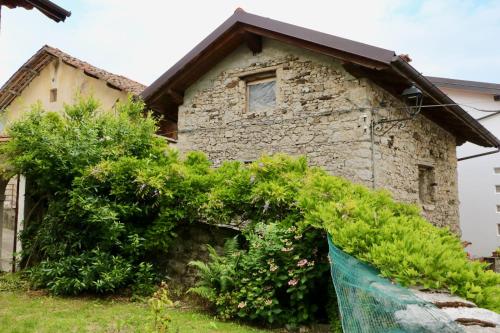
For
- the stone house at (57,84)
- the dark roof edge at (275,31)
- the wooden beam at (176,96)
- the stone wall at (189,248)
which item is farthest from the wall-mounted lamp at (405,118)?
the stone house at (57,84)

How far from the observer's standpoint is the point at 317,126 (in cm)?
893

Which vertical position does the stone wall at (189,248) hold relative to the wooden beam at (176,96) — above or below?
below

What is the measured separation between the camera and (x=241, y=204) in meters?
6.45

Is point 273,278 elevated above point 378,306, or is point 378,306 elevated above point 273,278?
point 378,306

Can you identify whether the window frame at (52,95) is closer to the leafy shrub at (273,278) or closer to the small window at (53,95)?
the small window at (53,95)

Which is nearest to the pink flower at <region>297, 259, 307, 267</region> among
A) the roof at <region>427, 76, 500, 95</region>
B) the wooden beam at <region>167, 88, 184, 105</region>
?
the wooden beam at <region>167, 88, 184, 105</region>

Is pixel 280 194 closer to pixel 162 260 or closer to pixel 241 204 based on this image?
pixel 241 204

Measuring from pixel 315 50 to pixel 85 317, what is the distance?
20.8ft

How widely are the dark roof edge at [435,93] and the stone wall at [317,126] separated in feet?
2.18

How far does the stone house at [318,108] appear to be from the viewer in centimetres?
841

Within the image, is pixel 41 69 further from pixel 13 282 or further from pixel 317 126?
pixel 317 126

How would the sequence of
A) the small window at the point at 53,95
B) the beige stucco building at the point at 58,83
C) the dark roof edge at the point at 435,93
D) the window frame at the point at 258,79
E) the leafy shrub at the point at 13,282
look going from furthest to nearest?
the small window at the point at 53,95 → the beige stucco building at the point at 58,83 → the window frame at the point at 258,79 → the dark roof edge at the point at 435,93 → the leafy shrub at the point at 13,282

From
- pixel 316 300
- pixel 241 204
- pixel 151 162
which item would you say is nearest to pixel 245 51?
pixel 151 162

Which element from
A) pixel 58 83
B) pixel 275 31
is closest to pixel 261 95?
pixel 275 31
